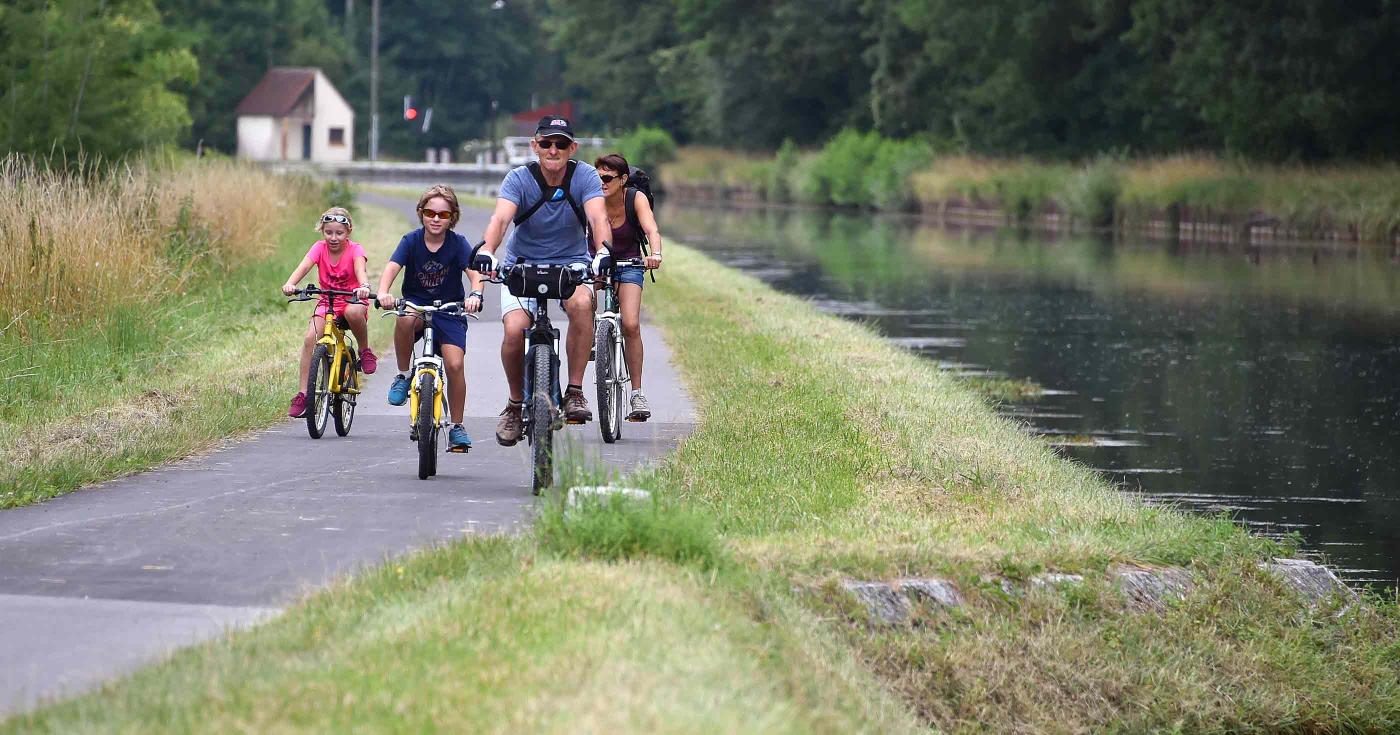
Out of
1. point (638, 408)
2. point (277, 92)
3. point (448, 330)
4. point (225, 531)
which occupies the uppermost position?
point (277, 92)

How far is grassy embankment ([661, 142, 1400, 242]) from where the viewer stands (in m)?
43.5

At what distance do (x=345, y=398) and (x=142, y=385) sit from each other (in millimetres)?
2660

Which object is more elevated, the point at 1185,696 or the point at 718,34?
the point at 718,34

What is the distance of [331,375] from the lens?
1209cm

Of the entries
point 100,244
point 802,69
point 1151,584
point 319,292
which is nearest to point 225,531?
point 319,292

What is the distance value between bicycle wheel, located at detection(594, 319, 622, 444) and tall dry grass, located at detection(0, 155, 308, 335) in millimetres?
5817

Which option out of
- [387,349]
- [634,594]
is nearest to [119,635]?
[634,594]

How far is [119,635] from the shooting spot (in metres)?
6.72

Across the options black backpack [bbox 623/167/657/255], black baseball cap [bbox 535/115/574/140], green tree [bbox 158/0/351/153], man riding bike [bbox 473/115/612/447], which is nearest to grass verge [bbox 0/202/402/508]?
man riding bike [bbox 473/115/612/447]

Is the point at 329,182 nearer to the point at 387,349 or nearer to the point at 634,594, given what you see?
the point at 387,349

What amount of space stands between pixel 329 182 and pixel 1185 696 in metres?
35.9

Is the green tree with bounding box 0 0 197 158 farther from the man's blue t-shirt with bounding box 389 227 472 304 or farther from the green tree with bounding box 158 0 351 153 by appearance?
the green tree with bounding box 158 0 351 153

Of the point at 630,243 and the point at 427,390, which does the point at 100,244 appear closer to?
the point at 630,243

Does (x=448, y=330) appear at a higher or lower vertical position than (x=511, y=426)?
higher
